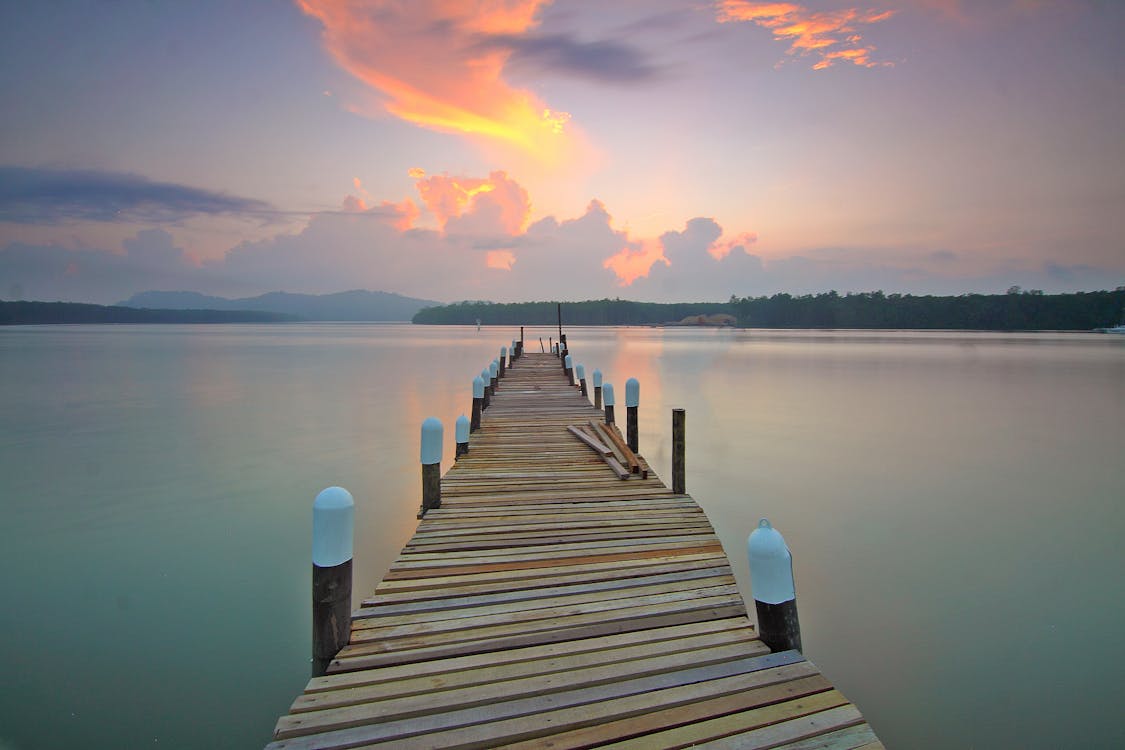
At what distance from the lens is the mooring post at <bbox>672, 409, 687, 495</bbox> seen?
759 cm

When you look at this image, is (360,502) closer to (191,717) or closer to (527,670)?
(191,717)

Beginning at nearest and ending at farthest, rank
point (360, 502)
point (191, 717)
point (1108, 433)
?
point (191, 717) → point (360, 502) → point (1108, 433)

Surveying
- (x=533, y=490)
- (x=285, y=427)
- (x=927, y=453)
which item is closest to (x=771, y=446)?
(x=927, y=453)

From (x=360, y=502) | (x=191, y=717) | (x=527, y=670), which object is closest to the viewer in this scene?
(x=527, y=670)

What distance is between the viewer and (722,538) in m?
9.04

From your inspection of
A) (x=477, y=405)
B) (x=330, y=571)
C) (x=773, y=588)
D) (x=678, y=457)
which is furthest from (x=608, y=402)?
(x=330, y=571)

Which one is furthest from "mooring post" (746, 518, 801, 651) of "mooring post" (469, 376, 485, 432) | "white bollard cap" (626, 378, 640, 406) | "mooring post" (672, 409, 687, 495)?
"mooring post" (469, 376, 485, 432)

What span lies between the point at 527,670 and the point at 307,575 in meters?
5.14

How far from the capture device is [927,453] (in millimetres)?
14625

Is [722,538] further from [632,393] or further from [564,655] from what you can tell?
[564,655]

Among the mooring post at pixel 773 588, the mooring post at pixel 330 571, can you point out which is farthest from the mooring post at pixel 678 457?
the mooring post at pixel 330 571

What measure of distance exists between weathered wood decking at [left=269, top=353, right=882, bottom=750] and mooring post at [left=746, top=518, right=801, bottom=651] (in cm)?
11

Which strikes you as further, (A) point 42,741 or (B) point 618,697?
(A) point 42,741

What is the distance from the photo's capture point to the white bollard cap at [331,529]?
141 inches
